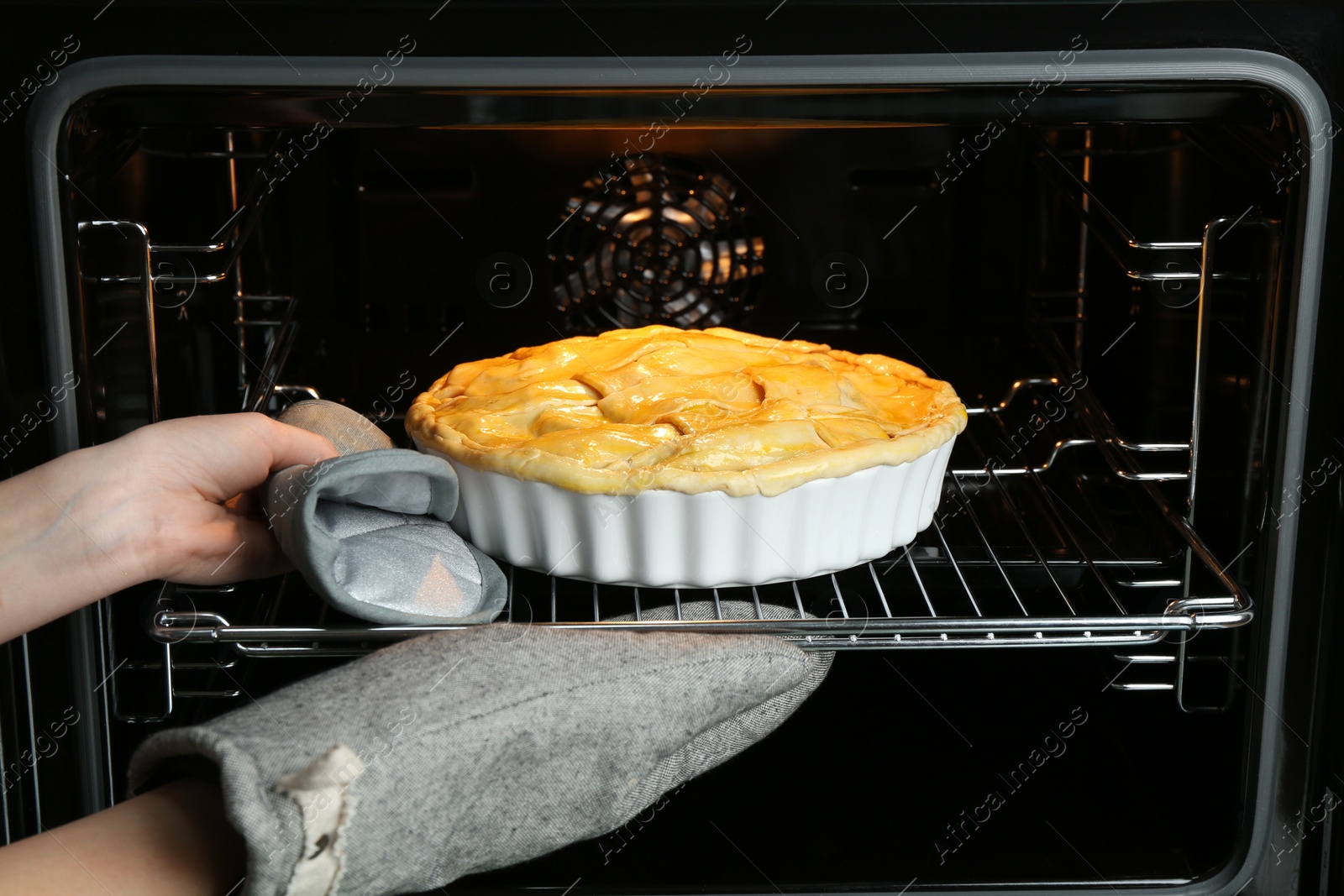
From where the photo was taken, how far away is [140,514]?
0.77 m

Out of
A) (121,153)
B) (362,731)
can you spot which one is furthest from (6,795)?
(121,153)

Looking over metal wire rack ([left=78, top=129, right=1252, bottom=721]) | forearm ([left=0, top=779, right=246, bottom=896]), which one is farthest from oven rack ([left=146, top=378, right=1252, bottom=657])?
→ forearm ([left=0, top=779, right=246, bottom=896])

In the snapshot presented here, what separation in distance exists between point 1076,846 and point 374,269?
0.86m

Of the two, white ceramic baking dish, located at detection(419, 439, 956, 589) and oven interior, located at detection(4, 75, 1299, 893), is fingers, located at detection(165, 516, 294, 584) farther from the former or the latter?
white ceramic baking dish, located at detection(419, 439, 956, 589)

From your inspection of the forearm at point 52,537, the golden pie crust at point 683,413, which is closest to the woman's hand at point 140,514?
the forearm at point 52,537

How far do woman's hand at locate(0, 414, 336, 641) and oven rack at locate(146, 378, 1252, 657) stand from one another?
1.8 inches

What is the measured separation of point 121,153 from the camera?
0.84m

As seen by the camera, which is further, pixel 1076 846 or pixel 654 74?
pixel 1076 846

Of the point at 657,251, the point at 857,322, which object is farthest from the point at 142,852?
the point at 857,322

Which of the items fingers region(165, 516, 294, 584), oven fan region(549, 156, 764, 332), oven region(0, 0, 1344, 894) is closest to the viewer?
oven region(0, 0, 1344, 894)

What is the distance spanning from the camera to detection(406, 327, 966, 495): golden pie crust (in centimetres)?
80

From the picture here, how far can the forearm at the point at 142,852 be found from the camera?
64 centimetres

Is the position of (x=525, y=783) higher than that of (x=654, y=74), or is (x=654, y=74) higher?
(x=654, y=74)

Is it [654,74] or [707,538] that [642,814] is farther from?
[654,74]
